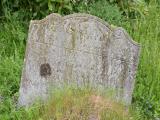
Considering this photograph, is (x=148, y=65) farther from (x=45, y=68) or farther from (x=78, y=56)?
(x=45, y=68)

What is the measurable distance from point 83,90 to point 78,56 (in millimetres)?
322

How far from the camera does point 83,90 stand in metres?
4.15

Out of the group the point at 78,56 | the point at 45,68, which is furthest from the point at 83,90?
the point at 45,68

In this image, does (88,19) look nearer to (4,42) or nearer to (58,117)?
(58,117)

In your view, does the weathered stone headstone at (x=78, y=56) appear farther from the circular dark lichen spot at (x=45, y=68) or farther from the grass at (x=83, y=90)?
the grass at (x=83, y=90)

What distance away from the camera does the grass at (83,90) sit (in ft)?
12.9

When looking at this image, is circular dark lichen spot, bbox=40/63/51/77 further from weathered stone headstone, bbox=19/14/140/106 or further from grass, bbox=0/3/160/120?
grass, bbox=0/3/160/120

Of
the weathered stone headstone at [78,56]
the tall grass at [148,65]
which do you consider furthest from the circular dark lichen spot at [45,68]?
the tall grass at [148,65]

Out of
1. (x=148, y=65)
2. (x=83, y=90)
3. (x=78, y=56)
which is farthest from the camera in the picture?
(x=148, y=65)

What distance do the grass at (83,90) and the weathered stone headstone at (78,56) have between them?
0.21 metres

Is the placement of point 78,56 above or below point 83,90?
above

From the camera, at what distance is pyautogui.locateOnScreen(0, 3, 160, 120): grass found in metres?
3.93

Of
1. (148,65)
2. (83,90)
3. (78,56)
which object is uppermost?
(78,56)

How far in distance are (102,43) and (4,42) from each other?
144 centimetres
